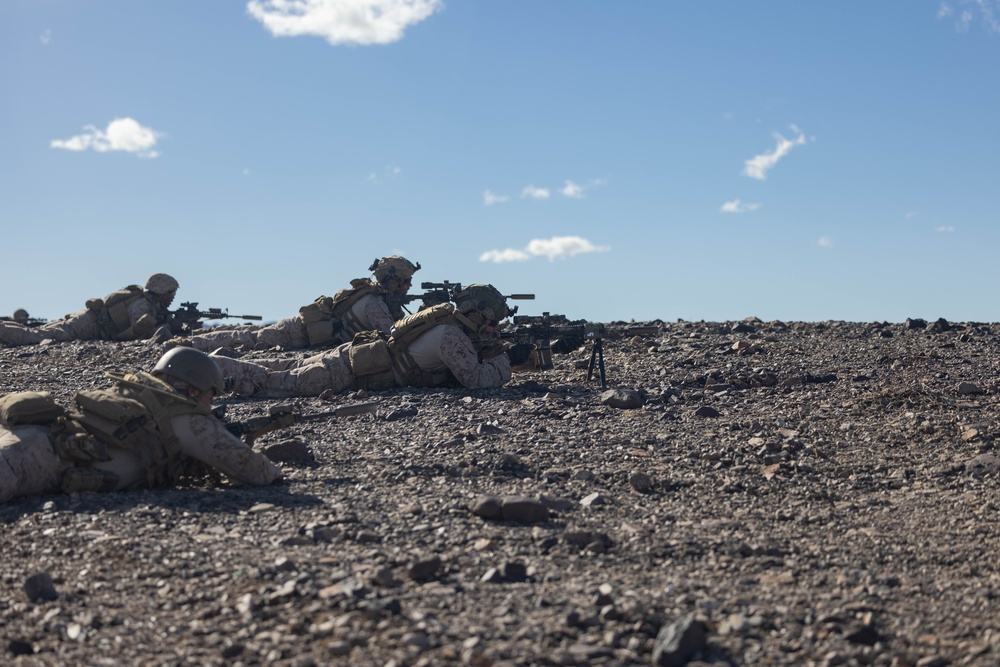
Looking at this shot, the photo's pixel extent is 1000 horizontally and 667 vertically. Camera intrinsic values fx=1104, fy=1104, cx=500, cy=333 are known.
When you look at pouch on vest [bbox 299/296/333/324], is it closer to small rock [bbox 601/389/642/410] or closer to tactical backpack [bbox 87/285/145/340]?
tactical backpack [bbox 87/285/145/340]

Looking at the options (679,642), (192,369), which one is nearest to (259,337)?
(192,369)

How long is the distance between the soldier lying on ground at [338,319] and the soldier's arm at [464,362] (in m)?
3.19

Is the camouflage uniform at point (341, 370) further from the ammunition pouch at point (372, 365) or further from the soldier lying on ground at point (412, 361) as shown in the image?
the ammunition pouch at point (372, 365)

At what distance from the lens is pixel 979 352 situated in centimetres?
1528

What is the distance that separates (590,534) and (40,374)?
523 inches

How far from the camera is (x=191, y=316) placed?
22953 mm

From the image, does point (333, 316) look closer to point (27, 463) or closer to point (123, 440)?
point (123, 440)

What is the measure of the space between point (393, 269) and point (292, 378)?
3.89 m

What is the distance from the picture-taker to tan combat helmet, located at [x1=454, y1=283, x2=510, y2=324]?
13383 millimetres

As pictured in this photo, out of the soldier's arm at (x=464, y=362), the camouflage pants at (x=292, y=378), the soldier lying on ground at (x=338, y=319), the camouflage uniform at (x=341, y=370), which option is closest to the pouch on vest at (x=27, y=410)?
the camouflage uniform at (x=341, y=370)

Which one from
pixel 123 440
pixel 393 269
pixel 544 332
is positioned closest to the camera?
pixel 123 440

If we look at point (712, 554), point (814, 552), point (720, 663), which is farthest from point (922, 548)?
point (720, 663)

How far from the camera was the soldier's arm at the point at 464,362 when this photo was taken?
521 inches

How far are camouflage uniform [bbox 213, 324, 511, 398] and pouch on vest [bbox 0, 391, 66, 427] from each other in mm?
5583
